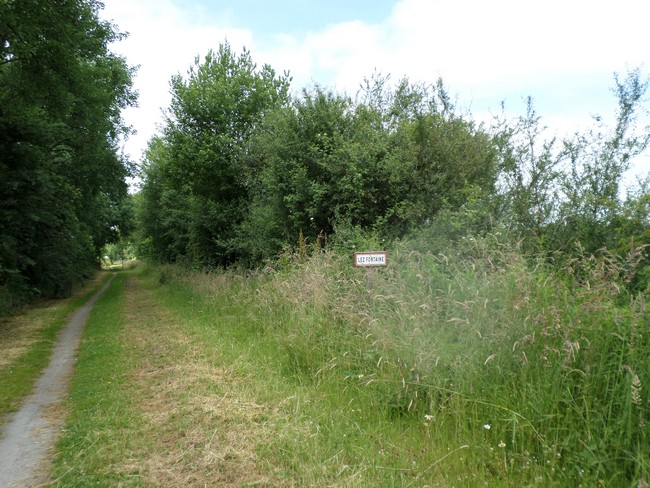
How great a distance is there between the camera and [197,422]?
182 inches

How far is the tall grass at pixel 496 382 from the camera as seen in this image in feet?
10.4

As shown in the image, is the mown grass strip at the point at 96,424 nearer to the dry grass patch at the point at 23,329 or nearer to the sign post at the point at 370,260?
the dry grass patch at the point at 23,329

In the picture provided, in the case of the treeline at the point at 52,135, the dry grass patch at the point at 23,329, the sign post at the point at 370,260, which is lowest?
the dry grass patch at the point at 23,329

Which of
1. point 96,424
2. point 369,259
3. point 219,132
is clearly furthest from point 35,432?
point 219,132

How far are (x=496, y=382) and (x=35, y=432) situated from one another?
202 inches

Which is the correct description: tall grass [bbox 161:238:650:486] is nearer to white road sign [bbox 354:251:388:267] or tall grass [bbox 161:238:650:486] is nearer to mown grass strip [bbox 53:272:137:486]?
white road sign [bbox 354:251:388:267]

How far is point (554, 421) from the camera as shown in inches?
134

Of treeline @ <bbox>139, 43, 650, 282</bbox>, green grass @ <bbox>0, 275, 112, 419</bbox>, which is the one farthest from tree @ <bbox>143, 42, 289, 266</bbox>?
green grass @ <bbox>0, 275, 112, 419</bbox>

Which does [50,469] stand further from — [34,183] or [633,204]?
[34,183]

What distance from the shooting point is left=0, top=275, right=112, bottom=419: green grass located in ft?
21.5

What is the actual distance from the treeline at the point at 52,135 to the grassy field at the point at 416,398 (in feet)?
31.0

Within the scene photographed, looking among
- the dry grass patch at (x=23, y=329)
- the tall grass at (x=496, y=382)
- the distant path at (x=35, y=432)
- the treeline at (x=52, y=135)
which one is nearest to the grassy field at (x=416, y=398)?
the tall grass at (x=496, y=382)

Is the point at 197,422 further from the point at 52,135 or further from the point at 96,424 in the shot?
the point at 52,135

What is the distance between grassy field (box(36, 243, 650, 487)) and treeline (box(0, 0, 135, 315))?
31.0 ft
